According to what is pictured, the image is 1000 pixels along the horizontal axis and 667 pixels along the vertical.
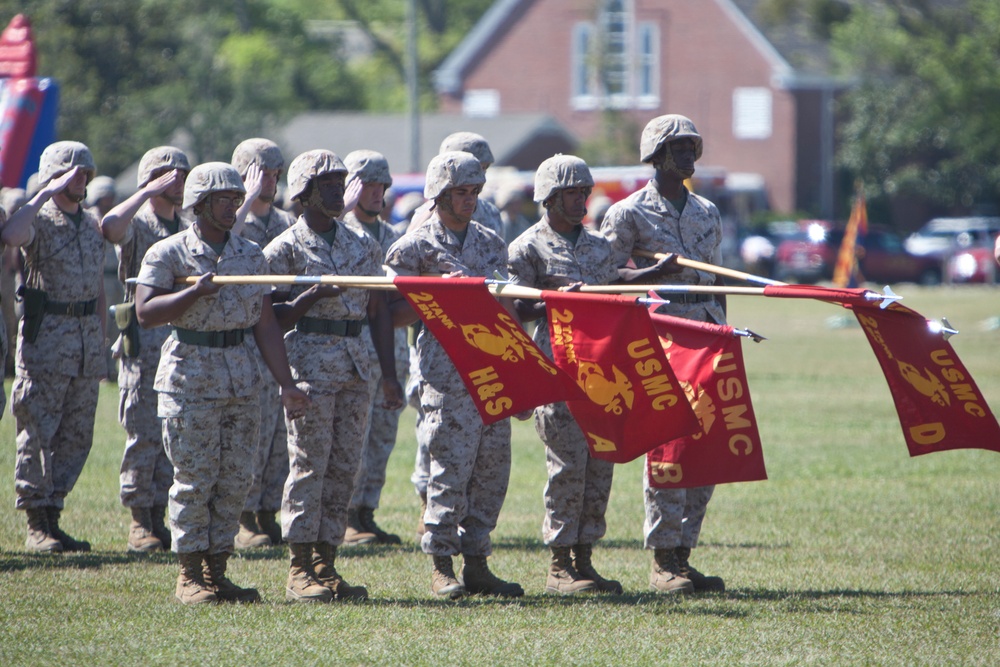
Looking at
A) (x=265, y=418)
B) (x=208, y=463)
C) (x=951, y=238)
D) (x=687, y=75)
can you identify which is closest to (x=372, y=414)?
(x=265, y=418)

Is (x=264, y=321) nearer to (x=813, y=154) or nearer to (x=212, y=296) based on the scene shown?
(x=212, y=296)

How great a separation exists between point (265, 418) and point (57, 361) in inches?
51.5

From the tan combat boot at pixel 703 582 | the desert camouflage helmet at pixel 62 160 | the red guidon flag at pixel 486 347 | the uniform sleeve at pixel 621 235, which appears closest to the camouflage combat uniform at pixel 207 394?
the red guidon flag at pixel 486 347

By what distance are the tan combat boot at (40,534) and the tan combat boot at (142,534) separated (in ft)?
1.45

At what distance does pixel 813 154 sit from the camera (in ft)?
168

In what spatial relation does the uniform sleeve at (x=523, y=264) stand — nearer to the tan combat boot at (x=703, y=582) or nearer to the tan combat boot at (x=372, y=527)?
the tan combat boot at (x=703, y=582)

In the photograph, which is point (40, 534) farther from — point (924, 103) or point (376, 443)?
point (924, 103)

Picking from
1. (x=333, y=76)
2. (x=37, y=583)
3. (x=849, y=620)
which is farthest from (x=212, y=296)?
(x=333, y=76)

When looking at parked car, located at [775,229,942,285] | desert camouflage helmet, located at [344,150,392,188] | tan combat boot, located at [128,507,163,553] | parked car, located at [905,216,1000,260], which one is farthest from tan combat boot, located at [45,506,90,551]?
parked car, located at [905,216,1000,260]

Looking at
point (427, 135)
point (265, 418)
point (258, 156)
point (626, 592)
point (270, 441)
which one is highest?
point (427, 135)

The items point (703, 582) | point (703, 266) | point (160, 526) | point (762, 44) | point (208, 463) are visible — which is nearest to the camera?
point (208, 463)

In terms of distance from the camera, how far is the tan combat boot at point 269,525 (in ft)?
30.7

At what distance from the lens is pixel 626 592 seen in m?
7.81

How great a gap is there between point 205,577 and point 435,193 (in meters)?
2.33
